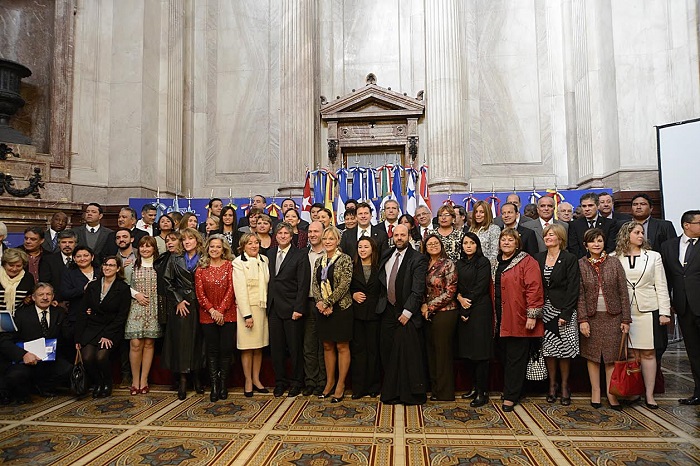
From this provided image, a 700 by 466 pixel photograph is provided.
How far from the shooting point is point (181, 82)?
10.8 meters

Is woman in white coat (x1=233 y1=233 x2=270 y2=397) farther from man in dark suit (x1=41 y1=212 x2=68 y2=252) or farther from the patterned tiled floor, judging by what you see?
man in dark suit (x1=41 y1=212 x2=68 y2=252)

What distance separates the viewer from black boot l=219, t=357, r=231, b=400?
4656 millimetres

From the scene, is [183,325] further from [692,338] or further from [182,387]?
[692,338]

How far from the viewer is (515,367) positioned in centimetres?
434

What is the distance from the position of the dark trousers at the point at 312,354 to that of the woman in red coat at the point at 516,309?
5.70 ft

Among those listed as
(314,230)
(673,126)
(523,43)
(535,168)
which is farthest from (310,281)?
(523,43)

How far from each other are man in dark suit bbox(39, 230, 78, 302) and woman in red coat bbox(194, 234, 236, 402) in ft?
5.18

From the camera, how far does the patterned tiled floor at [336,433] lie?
10.6 feet

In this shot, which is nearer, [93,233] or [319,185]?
[93,233]

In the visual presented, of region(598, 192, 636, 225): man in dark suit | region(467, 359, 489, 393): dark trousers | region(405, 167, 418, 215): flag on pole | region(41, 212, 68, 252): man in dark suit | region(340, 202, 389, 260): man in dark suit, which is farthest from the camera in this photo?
region(405, 167, 418, 215): flag on pole

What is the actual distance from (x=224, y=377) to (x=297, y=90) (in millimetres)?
7457

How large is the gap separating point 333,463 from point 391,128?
8790mm

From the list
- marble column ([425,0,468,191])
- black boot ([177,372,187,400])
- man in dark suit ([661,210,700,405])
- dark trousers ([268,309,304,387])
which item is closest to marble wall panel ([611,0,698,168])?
marble column ([425,0,468,191])

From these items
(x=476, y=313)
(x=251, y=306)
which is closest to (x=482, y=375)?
(x=476, y=313)
